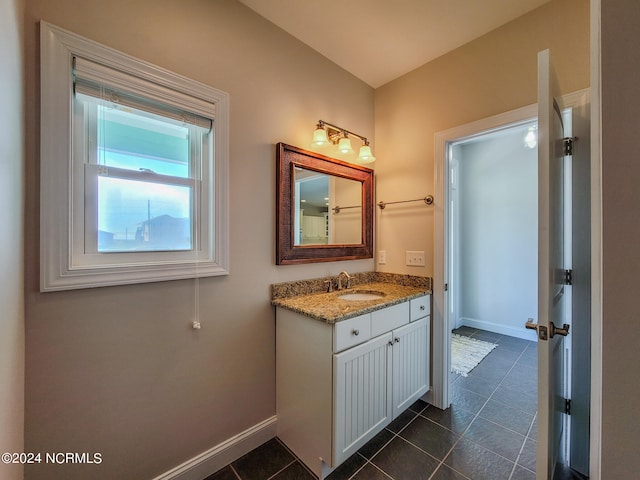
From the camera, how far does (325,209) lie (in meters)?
2.02

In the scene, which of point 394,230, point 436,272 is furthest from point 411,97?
point 436,272

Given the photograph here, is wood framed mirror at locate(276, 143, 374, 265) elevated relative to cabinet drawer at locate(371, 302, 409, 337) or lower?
elevated

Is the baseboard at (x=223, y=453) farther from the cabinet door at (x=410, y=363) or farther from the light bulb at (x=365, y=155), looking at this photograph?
the light bulb at (x=365, y=155)

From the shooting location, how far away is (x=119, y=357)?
1.16 metres

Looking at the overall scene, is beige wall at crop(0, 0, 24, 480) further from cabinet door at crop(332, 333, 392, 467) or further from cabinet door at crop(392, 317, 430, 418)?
cabinet door at crop(392, 317, 430, 418)

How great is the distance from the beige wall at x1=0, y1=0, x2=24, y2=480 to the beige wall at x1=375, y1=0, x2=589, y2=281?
2.14 metres

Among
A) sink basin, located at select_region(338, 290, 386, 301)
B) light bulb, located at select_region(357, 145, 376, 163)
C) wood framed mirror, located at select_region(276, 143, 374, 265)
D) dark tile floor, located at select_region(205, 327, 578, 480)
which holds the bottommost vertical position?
dark tile floor, located at select_region(205, 327, 578, 480)

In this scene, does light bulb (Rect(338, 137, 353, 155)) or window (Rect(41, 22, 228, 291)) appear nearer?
window (Rect(41, 22, 228, 291))

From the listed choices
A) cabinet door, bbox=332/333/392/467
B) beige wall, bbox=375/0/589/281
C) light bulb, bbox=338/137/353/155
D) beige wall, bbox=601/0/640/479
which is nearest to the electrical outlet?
beige wall, bbox=375/0/589/281

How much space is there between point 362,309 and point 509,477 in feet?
3.72

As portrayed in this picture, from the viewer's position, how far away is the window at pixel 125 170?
1.01 metres

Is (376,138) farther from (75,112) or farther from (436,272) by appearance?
(75,112)

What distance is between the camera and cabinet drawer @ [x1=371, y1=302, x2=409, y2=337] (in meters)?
1.55

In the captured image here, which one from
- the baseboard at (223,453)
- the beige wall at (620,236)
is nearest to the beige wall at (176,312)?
the baseboard at (223,453)
